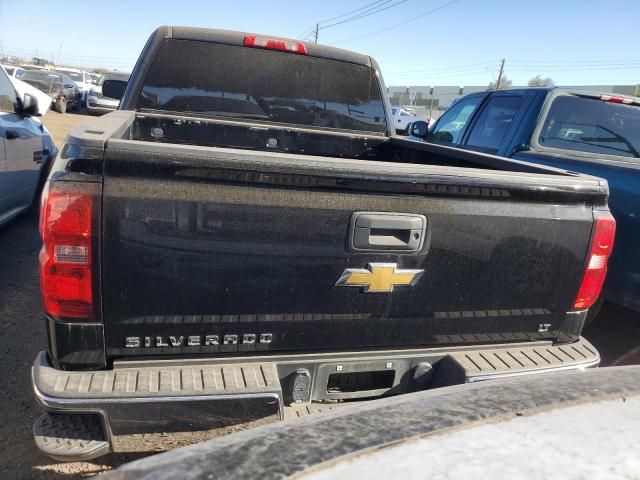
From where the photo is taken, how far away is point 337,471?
41.6 inches

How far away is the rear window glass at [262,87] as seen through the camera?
363 centimetres

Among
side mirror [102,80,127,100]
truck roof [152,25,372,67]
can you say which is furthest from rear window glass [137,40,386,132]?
side mirror [102,80,127,100]

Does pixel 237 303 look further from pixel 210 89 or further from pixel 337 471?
pixel 210 89

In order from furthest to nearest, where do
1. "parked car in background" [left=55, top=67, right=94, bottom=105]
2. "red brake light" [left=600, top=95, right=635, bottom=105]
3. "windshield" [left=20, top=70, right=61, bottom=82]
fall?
"parked car in background" [left=55, top=67, right=94, bottom=105] → "windshield" [left=20, top=70, right=61, bottom=82] → "red brake light" [left=600, top=95, right=635, bottom=105]

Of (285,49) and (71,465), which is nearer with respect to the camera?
(71,465)

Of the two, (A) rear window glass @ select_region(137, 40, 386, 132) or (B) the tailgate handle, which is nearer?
(B) the tailgate handle

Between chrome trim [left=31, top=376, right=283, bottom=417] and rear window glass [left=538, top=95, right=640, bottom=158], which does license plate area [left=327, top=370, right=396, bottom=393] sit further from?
rear window glass [left=538, top=95, right=640, bottom=158]

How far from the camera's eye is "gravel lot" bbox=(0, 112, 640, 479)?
2.60 meters

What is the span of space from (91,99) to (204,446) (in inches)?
934

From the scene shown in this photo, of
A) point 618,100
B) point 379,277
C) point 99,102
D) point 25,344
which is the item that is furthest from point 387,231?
point 99,102

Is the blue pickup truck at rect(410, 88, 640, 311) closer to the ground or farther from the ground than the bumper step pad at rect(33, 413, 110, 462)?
farther from the ground

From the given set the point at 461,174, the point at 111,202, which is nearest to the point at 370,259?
the point at 461,174

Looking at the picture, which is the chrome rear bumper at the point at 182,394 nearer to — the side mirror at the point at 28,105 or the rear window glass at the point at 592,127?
the rear window glass at the point at 592,127

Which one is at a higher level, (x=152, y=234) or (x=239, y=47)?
(x=239, y=47)
